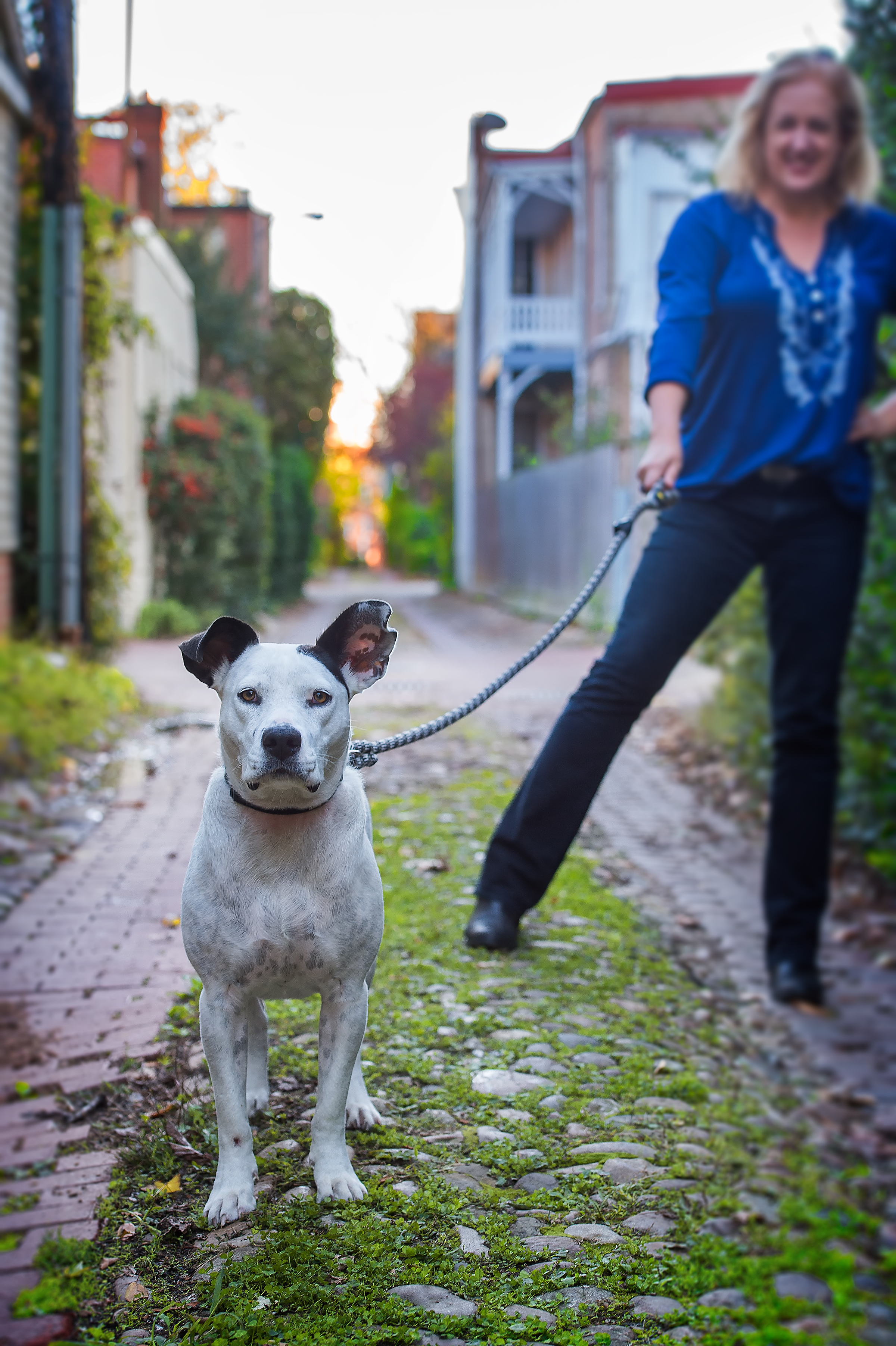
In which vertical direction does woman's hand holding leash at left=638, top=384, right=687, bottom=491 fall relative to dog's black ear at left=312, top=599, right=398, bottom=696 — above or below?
above

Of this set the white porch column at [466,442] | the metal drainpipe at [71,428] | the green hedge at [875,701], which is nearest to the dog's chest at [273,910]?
the green hedge at [875,701]

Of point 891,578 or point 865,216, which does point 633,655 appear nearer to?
point 865,216

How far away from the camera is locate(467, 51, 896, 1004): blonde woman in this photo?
310 cm

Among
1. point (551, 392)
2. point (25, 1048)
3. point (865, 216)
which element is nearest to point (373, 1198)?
point (25, 1048)

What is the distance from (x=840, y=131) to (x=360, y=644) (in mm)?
2293

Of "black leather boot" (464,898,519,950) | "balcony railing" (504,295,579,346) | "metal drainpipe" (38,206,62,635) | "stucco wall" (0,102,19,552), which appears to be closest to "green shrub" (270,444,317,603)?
"balcony railing" (504,295,579,346)

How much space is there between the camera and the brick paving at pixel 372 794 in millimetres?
2404

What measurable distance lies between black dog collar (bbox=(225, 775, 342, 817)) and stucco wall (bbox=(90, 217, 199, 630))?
9.03 m

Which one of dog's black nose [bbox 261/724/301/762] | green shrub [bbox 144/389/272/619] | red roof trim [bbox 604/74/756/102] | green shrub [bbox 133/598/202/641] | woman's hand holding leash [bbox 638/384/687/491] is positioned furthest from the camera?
green shrub [bbox 144/389/272/619]

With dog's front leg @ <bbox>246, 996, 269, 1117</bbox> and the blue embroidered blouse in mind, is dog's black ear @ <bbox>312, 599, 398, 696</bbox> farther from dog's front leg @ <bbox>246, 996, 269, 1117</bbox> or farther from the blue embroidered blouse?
the blue embroidered blouse

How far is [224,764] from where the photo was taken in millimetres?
1648

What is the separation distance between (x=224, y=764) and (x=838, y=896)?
392 cm

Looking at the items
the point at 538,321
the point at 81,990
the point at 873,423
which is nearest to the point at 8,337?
the point at 81,990

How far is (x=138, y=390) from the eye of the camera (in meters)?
13.9
